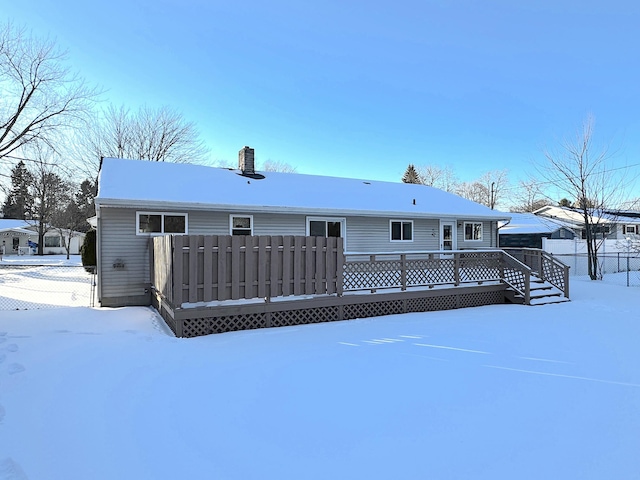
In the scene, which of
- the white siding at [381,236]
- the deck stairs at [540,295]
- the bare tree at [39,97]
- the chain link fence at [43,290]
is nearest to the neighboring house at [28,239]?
the chain link fence at [43,290]

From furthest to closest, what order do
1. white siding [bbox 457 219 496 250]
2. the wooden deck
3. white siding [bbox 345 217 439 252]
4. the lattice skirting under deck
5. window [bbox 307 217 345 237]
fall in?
1. white siding [bbox 457 219 496 250]
2. white siding [bbox 345 217 439 252]
3. window [bbox 307 217 345 237]
4. the lattice skirting under deck
5. the wooden deck

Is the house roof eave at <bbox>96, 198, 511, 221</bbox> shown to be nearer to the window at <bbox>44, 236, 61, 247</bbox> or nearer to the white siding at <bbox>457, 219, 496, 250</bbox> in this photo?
the white siding at <bbox>457, 219, 496, 250</bbox>

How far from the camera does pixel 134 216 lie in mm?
10031

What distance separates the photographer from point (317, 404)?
3943 millimetres

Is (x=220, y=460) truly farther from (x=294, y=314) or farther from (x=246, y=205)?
(x=246, y=205)

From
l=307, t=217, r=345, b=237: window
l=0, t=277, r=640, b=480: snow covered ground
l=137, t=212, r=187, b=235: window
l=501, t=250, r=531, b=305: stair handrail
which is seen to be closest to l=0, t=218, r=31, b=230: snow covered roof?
l=137, t=212, r=187, b=235: window

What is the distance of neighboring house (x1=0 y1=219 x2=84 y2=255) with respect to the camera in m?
42.2

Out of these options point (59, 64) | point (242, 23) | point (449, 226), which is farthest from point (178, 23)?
point (449, 226)

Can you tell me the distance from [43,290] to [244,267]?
10.7 m

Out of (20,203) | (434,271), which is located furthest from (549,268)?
(20,203)

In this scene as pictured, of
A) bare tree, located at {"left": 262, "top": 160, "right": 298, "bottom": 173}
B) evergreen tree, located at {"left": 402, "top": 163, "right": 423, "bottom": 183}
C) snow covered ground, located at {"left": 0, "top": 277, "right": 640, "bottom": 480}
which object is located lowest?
snow covered ground, located at {"left": 0, "top": 277, "right": 640, "bottom": 480}

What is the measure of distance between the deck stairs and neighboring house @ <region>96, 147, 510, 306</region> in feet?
13.0

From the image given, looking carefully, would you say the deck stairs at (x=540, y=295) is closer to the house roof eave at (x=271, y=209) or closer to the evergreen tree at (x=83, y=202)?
the house roof eave at (x=271, y=209)

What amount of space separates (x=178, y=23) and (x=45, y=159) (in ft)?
38.2
